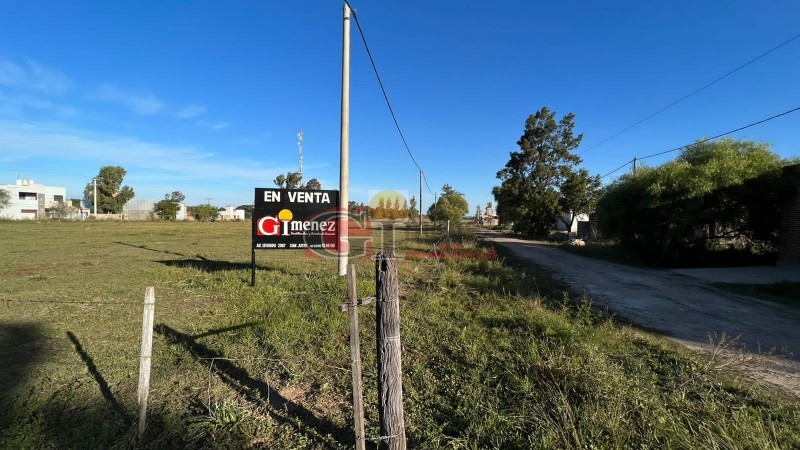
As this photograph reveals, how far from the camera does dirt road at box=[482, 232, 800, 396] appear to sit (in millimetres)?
4141

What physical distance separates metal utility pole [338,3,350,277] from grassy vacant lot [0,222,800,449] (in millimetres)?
1758

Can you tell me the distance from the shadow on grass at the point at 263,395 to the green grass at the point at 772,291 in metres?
9.35

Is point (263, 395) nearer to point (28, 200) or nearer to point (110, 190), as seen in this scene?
point (110, 190)

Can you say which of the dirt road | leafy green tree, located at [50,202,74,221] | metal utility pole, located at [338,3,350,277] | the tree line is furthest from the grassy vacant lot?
leafy green tree, located at [50,202,74,221]

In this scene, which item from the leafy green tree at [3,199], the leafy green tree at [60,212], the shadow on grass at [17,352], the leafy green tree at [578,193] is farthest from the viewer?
the leafy green tree at [60,212]

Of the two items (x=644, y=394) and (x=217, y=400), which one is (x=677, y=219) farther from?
(x=217, y=400)

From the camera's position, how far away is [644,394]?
304cm

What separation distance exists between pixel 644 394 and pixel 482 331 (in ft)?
6.50

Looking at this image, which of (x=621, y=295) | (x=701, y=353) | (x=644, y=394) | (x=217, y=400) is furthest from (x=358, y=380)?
(x=621, y=295)

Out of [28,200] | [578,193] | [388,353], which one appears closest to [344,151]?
[388,353]

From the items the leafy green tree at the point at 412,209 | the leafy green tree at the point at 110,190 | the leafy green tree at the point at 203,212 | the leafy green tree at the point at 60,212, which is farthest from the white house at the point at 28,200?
the leafy green tree at the point at 412,209

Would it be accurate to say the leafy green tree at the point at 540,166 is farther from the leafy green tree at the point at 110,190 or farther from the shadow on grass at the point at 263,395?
the leafy green tree at the point at 110,190

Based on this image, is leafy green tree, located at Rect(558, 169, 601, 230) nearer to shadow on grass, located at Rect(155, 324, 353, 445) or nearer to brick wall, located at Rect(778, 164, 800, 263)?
brick wall, located at Rect(778, 164, 800, 263)

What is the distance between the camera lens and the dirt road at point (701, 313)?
4.14 metres
